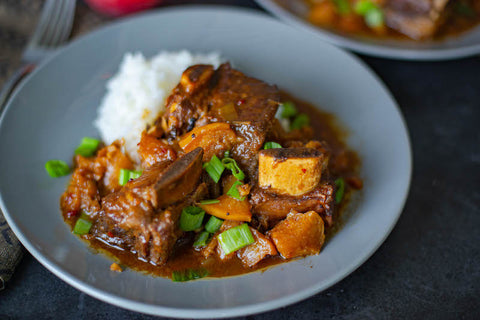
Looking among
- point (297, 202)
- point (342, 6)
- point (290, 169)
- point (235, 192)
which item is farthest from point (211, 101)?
point (342, 6)

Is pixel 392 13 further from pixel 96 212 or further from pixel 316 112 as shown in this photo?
Answer: pixel 96 212

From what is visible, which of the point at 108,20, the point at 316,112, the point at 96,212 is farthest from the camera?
the point at 108,20

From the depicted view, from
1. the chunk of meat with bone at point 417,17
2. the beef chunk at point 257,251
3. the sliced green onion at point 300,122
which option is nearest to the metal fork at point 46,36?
the sliced green onion at point 300,122

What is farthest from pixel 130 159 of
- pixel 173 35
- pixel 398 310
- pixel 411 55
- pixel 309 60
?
pixel 411 55

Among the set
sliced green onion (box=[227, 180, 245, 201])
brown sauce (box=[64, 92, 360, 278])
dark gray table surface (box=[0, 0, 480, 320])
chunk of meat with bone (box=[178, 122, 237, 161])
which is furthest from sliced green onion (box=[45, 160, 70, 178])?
sliced green onion (box=[227, 180, 245, 201])

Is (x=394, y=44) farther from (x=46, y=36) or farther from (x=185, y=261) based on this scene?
(x=46, y=36)

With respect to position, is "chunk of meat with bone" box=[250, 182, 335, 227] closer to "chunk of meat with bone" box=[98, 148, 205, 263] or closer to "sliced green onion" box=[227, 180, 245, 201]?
"sliced green onion" box=[227, 180, 245, 201]
